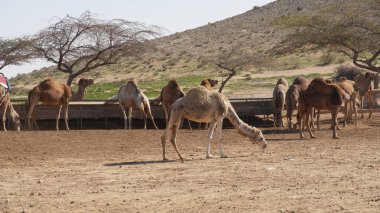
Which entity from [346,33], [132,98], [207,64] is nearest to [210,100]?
[132,98]

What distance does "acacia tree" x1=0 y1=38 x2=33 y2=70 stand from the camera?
1415 inches

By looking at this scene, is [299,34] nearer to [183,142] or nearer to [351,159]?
[183,142]

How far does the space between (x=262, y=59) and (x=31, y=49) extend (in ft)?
40.1

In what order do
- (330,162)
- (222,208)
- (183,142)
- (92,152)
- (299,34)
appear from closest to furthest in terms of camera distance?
(222,208)
(330,162)
(92,152)
(183,142)
(299,34)

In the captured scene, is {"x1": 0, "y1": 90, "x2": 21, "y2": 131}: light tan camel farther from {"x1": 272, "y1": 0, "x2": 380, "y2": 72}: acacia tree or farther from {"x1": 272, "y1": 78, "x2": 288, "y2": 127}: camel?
{"x1": 272, "y1": 0, "x2": 380, "y2": 72}: acacia tree

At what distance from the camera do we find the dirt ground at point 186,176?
1077 centimetres

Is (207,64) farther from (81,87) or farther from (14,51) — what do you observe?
(81,87)

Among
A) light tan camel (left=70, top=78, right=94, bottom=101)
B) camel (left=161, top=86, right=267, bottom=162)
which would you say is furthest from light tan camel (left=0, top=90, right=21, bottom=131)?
camel (left=161, top=86, right=267, bottom=162)

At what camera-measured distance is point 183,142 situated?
774 inches

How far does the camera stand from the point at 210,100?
16.0 metres

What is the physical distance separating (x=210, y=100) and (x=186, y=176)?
304 cm

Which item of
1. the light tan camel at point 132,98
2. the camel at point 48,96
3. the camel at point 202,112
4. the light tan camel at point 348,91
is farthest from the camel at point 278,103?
the camel at point 202,112

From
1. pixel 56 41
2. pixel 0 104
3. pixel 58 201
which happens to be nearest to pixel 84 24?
pixel 56 41

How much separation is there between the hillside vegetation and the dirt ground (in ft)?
68.7
